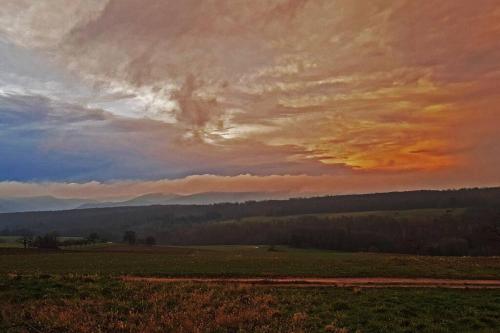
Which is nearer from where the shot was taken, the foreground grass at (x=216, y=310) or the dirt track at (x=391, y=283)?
the foreground grass at (x=216, y=310)

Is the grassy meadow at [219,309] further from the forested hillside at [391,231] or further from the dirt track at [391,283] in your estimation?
the forested hillside at [391,231]

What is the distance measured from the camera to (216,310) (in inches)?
608

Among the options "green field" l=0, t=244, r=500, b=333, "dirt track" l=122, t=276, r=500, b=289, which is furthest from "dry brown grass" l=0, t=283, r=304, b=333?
"dirt track" l=122, t=276, r=500, b=289

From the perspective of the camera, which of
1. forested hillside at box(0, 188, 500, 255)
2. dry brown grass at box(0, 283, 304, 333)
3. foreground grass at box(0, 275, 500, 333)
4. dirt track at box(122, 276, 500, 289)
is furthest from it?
forested hillside at box(0, 188, 500, 255)

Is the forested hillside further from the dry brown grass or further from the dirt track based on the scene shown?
the dry brown grass

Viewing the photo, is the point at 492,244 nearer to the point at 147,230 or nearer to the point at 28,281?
the point at 28,281

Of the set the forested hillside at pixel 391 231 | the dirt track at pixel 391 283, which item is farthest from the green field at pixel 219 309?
the forested hillside at pixel 391 231

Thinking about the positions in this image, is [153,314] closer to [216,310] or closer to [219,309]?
[216,310]

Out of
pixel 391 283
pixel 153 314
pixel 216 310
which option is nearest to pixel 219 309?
pixel 216 310

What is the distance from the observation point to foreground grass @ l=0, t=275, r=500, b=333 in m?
13.6

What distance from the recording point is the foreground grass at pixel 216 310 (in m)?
13.6

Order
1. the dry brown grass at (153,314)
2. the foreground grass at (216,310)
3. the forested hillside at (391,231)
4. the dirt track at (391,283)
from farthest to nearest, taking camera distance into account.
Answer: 1. the forested hillside at (391,231)
2. the dirt track at (391,283)
3. the foreground grass at (216,310)
4. the dry brown grass at (153,314)

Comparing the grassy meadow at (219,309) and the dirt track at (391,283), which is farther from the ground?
the grassy meadow at (219,309)

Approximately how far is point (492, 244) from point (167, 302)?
8981 cm
